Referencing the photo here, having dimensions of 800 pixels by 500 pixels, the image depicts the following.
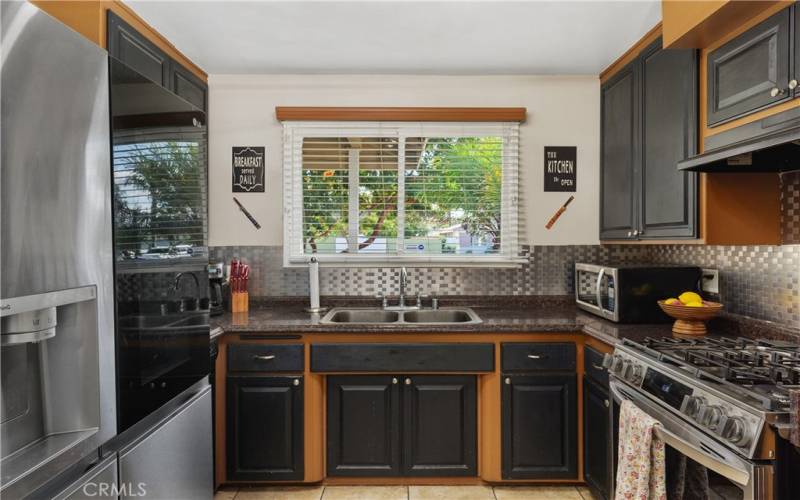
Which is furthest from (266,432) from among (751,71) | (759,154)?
(751,71)

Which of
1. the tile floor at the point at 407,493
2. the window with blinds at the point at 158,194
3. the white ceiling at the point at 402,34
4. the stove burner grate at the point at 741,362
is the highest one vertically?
the white ceiling at the point at 402,34

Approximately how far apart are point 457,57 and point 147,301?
2197 millimetres

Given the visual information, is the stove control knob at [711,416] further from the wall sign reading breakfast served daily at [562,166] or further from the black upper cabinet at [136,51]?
the black upper cabinet at [136,51]

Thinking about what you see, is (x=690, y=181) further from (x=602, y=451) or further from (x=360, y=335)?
(x=360, y=335)

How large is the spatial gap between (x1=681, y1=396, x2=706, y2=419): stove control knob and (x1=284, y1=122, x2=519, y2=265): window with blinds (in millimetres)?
1606

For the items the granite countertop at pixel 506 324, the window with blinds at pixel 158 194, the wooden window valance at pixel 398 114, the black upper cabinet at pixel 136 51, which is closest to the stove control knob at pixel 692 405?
the granite countertop at pixel 506 324

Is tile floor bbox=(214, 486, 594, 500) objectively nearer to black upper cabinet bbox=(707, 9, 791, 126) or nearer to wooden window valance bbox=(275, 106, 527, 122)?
black upper cabinet bbox=(707, 9, 791, 126)

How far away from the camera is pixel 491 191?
119 inches

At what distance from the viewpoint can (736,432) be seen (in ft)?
4.15

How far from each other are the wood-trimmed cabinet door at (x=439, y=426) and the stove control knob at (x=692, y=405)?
1140 millimetres

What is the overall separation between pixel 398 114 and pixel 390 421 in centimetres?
189

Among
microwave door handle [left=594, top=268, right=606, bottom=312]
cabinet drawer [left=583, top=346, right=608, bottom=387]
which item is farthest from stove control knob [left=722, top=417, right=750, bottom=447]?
microwave door handle [left=594, top=268, right=606, bottom=312]

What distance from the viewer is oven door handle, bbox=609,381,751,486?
1.25 meters

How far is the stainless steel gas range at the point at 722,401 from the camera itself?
1.21 meters
